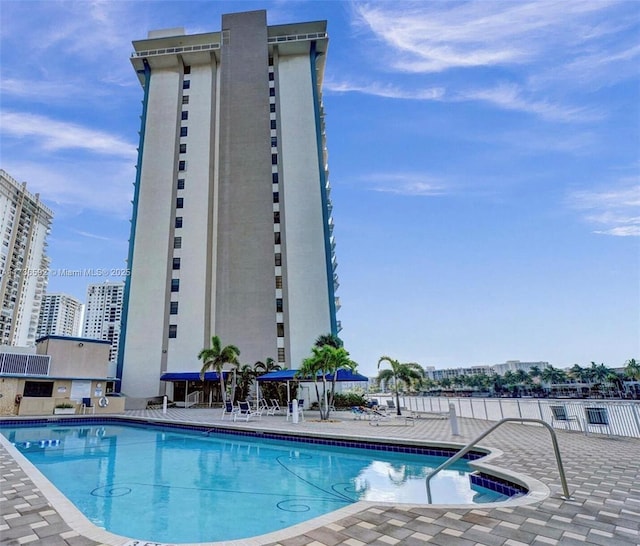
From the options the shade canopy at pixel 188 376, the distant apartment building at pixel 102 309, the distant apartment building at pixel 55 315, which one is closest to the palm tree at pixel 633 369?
the shade canopy at pixel 188 376

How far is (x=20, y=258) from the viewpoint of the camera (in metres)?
64.6

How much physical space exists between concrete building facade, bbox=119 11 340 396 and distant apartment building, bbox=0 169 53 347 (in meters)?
42.5

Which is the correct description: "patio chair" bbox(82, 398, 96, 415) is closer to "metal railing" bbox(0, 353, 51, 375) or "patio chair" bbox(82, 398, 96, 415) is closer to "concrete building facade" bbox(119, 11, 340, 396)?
"metal railing" bbox(0, 353, 51, 375)

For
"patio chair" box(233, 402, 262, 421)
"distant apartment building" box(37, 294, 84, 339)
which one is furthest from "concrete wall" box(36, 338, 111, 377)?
"distant apartment building" box(37, 294, 84, 339)

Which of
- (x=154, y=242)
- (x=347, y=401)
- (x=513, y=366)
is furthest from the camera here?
(x=513, y=366)

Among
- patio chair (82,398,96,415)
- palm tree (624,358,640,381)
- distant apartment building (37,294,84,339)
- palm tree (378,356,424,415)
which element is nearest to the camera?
palm tree (378,356,424,415)

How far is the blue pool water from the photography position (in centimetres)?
512

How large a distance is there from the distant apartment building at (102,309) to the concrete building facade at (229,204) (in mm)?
61095

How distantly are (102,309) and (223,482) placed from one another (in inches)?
4073

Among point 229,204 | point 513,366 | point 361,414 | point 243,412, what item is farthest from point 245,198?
point 513,366

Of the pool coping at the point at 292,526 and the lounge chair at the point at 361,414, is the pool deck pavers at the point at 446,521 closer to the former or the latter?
the pool coping at the point at 292,526

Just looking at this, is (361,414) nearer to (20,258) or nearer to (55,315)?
(20,258)

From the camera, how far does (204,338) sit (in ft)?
91.1

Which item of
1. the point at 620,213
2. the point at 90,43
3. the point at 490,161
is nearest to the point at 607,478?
the point at 620,213
